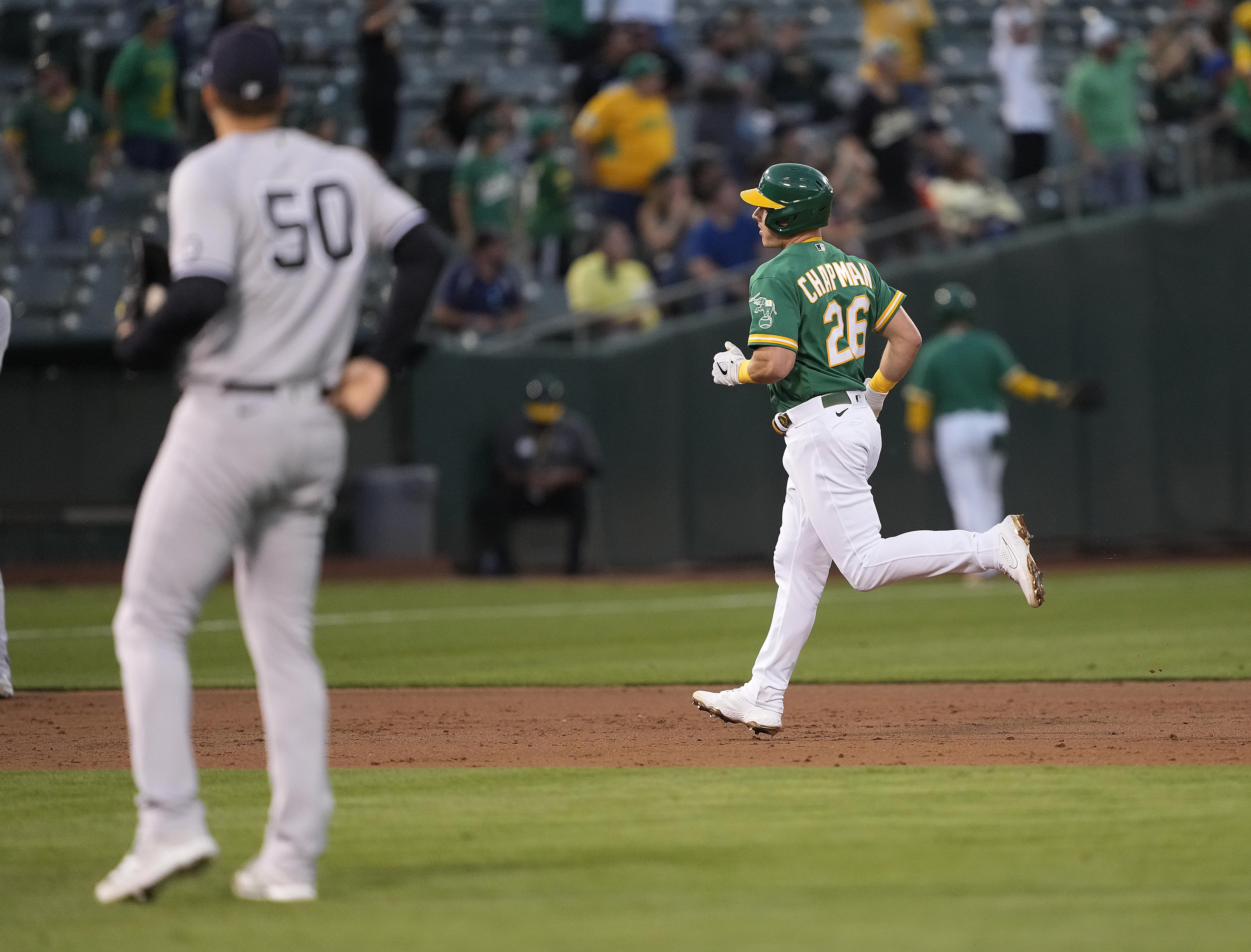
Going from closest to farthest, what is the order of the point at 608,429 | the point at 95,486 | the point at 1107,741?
the point at 1107,741
the point at 95,486
the point at 608,429

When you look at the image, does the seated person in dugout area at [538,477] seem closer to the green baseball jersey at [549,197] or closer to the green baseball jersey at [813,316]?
the green baseball jersey at [549,197]

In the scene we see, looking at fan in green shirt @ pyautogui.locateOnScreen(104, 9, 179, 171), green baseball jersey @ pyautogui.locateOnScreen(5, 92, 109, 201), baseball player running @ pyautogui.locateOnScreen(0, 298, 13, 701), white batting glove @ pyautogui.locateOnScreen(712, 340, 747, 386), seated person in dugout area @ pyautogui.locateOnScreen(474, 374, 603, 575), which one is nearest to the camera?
white batting glove @ pyautogui.locateOnScreen(712, 340, 747, 386)

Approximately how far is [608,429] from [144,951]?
14.6 meters

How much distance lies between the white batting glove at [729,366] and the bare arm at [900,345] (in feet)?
1.97

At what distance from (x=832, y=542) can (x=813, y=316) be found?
83 cm

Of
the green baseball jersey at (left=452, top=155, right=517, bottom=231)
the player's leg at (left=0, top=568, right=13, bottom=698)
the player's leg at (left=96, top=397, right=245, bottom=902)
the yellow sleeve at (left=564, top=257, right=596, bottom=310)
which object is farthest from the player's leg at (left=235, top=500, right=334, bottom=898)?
the yellow sleeve at (left=564, top=257, right=596, bottom=310)

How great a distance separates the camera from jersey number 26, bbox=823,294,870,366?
6969 mm

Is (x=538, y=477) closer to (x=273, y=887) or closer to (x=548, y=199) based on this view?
(x=548, y=199)

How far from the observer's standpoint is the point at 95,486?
17.0 m

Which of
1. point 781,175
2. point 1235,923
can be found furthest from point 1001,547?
point 1235,923

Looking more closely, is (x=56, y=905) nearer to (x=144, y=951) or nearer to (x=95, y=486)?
(x=144, y=951)

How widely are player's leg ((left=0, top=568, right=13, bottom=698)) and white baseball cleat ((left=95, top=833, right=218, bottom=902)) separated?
4540 mm

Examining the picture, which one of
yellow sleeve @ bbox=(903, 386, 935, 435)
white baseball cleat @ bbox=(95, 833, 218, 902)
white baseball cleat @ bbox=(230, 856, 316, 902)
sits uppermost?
yellow sleeve @ bbox=(903, 386, 935, 435)

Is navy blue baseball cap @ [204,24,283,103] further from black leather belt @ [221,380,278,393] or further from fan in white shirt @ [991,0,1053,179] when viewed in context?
fan in white shirt @ [991,0,1053,179]
